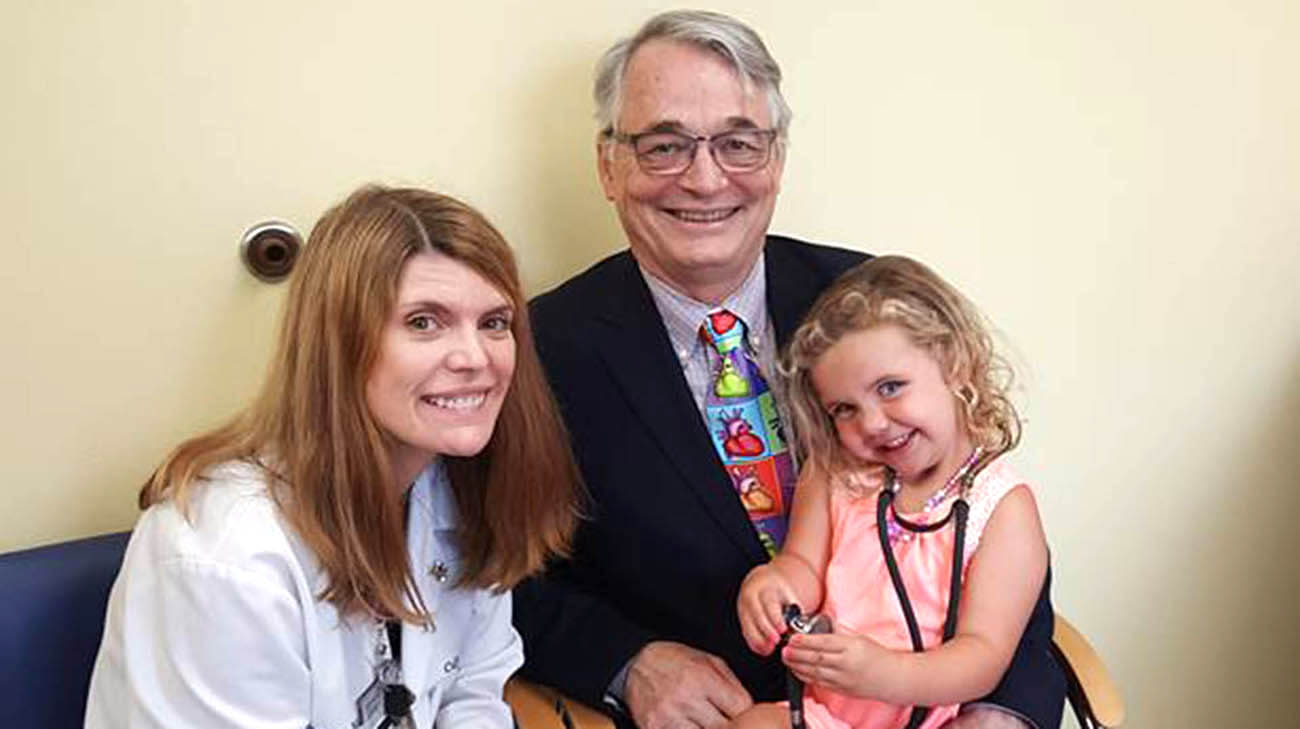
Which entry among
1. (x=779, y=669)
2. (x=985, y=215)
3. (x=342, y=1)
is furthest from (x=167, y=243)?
(x=985, y=215)

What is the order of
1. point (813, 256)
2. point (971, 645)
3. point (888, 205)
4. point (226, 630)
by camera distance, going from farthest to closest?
point (888, 205) < point (813, 256) < point (971, 645) < point (226, 630)

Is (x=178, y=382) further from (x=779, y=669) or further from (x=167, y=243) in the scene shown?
(x=779, y=669)

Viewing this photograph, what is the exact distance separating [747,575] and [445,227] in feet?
2.26

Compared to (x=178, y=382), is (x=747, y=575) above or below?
below

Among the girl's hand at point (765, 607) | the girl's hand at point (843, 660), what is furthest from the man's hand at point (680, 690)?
the girl's hand at point (843, 660)

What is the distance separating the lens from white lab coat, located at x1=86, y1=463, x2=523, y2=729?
1311 mm

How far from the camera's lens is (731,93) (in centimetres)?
176

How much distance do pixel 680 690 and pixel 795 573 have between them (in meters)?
0.24

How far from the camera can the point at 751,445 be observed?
1.86 metres

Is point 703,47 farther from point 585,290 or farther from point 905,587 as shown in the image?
point 905,587

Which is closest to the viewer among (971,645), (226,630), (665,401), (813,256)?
(226,630)

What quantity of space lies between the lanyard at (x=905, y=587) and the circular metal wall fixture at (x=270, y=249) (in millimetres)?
896

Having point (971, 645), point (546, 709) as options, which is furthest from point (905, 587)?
point (546, 709)

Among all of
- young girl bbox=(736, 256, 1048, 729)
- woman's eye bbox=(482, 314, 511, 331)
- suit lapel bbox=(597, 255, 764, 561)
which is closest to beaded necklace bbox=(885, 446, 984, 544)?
young girl bbox=(736, 256, 1048, 729)
